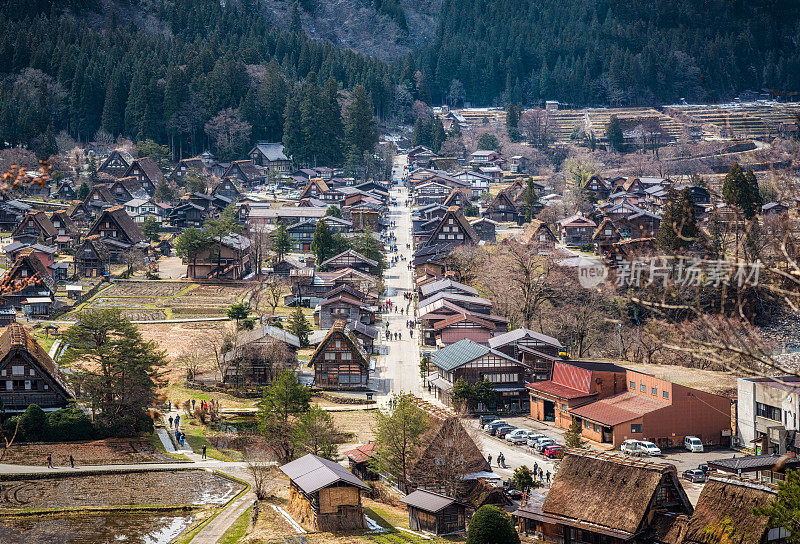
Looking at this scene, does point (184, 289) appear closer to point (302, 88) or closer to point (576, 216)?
point (576, 216)

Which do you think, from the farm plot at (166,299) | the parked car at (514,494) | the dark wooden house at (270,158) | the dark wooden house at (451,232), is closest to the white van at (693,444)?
the parked car at (514,494)

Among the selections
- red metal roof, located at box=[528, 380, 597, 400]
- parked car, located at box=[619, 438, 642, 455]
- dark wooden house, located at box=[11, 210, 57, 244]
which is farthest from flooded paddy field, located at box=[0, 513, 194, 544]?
dark wooden house, located at box=[11, 210, 57, 244]

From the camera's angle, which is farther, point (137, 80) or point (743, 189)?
point (137, 80)

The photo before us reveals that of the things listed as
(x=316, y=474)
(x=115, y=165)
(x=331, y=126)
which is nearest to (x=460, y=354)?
(x=316, y=474)

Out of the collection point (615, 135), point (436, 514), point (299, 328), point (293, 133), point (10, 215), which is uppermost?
point (615, 135)

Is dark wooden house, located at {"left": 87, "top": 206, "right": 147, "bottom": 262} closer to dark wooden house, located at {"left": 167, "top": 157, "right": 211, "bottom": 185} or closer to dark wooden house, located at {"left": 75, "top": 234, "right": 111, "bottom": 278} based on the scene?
dark wooden house, located at {"left": 75, "top": 234, "right": 111, "bottom": 278}

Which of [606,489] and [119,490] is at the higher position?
[606,489]

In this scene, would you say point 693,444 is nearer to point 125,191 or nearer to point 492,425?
point 492,425
